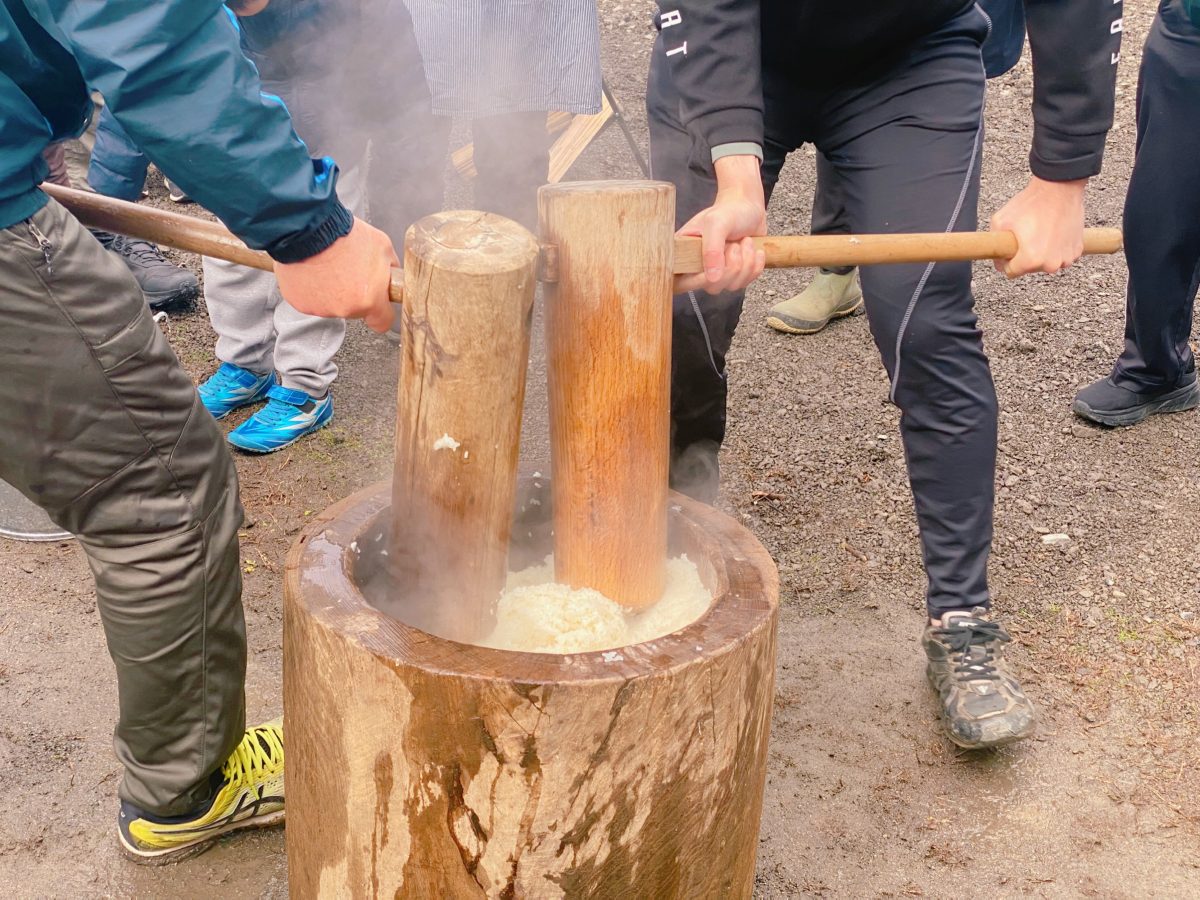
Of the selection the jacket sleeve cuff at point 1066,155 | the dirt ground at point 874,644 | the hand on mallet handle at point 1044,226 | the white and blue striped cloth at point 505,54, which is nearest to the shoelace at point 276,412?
the dirt ground at point 874,644

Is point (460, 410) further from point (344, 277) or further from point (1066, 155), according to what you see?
point (1066, 155)

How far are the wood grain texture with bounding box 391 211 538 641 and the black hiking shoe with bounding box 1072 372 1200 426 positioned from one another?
3.08m

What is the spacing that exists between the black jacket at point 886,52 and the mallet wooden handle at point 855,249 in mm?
426

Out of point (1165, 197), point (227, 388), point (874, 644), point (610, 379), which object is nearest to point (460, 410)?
point (610, 379)

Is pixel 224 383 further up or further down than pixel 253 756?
further up

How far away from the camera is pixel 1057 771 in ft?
8.70

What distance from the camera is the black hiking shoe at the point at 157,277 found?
4816 mm

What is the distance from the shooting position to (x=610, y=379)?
1.80 metres

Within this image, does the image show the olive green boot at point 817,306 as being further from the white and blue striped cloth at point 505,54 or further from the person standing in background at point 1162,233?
the white and blue striped cloth at point 505,54

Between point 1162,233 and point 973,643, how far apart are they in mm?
1946

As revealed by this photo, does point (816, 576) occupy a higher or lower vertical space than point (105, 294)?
lower

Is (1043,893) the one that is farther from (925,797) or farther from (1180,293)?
(1180,293)

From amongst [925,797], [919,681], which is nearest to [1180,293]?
[919,681]

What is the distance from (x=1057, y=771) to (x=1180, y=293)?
6.68ft
